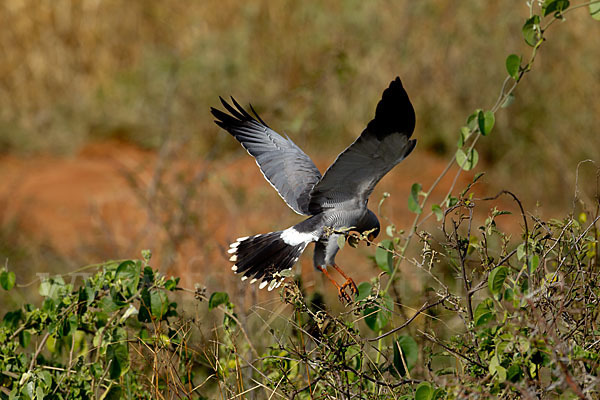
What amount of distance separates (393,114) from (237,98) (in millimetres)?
6973

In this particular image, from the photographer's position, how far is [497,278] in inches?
90.9

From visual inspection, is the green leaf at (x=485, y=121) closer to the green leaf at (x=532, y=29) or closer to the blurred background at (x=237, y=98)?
the green leaf at (x=532, y=29)

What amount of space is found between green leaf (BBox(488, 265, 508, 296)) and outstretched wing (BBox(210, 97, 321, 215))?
1.21 metres

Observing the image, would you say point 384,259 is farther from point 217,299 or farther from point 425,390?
point 217,299

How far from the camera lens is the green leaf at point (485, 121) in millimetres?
2494

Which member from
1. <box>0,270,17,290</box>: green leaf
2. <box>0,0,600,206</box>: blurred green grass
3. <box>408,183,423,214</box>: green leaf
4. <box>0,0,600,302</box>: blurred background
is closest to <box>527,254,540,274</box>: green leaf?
<box>408,183,423,214</box>: green leaf

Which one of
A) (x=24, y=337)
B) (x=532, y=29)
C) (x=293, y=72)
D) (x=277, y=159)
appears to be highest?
(x=293, y=72)

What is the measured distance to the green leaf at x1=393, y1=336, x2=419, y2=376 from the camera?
8.66 feet

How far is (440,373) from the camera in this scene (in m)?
2.58

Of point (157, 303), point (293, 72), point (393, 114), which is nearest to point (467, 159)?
point (393, 114)

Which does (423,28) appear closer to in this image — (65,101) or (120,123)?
(120,123)

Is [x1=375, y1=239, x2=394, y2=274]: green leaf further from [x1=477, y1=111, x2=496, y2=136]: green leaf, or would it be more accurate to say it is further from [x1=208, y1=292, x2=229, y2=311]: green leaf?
[x1=208, y1=292, x2=229, y2=311]: green leaf

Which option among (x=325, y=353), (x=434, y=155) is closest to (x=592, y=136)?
(x=434, y=155)

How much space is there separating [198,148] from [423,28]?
121 inches
